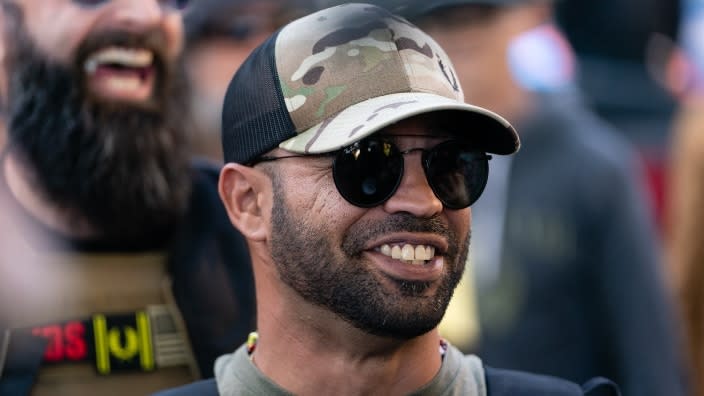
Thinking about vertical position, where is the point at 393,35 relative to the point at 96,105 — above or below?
above

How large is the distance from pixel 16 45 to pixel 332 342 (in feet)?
5.92

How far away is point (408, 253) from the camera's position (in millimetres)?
2873

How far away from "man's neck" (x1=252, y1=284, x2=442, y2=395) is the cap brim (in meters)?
0.37

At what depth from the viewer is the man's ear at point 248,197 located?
306cm

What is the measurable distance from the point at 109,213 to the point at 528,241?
1.65 metres

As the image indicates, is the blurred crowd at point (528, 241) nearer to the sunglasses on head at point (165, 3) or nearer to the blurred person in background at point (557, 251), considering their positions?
the blurred person in background at point (557, 251)

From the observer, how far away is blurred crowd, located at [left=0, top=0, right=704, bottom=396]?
4.12 meters

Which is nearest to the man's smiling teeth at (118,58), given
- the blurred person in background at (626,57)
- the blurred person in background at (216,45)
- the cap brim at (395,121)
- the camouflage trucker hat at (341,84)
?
the blurred person in background at (216,45)

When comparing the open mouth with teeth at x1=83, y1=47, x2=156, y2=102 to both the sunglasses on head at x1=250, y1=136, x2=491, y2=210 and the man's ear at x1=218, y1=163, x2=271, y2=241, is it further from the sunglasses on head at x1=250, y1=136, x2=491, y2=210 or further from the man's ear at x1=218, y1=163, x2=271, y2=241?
the sunglasses on head at x1=250, y1=136, x2=491, y2=210

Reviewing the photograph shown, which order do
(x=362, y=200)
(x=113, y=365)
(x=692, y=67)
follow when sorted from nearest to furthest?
(x=362, y=200) < (x=113, y=365) < (x=692, y=67)

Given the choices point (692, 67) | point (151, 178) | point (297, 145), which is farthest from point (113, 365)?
point (692, 67)

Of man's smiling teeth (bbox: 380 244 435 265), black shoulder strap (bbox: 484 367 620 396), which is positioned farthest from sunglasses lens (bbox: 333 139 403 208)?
black shoulder strap (bbox: 484 367 620 396)

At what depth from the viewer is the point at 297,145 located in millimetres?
2932

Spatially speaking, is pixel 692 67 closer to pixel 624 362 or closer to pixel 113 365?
pixel 624 362
